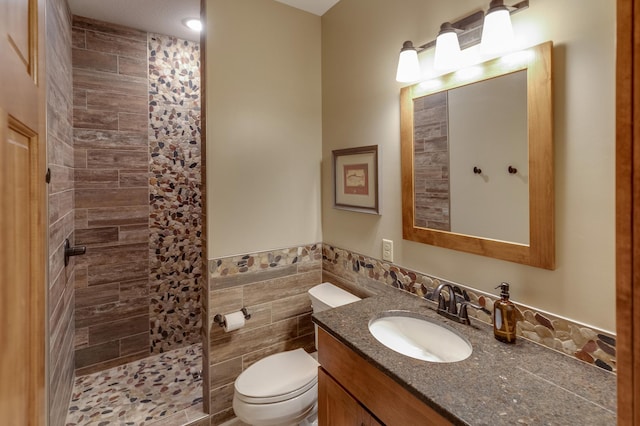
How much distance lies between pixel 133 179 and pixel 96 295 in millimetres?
957

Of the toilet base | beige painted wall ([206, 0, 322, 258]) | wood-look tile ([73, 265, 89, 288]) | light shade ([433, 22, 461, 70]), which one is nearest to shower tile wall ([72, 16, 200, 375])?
wood-look tile ([73, 265, 89, 288])

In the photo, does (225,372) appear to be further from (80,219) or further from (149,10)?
(149,10)

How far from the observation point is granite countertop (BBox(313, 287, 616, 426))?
77cm

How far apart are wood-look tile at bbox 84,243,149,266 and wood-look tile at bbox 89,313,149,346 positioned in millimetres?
485

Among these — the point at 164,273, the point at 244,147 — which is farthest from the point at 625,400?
the point at 164,273

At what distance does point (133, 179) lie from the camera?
2520 millimetres

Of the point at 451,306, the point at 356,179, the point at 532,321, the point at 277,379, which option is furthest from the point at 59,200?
the point at 532,321

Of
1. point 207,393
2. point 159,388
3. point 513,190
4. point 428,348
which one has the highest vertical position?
point 513,190

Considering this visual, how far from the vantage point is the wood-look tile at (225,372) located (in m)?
1.83

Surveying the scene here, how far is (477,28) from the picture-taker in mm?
1239

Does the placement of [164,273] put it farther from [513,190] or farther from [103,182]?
[513,190]

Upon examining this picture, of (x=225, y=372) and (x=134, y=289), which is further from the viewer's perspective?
(x=134, y=289)

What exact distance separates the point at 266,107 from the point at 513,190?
1.49 metres

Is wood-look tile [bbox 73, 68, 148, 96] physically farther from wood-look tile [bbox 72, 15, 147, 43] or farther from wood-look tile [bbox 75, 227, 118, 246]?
wood-look tile [bbox 75, 227, 118, 246]
